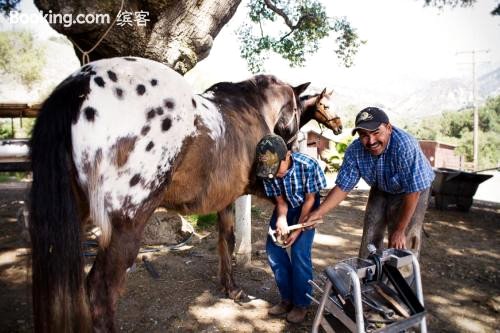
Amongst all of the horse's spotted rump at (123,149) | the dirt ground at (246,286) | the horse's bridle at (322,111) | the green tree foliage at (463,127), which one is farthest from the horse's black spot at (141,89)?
the green tree foliage at (463,127)

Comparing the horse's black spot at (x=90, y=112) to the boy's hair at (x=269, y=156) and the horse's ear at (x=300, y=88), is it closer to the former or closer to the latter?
the boy's hair at (x=269, y=156)

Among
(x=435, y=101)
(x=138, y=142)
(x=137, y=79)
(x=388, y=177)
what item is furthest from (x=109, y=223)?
(x=435, y=101)

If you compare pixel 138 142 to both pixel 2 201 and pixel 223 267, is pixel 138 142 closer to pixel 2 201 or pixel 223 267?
pixel 223 267

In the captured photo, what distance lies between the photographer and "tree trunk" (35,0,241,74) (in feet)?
11.5

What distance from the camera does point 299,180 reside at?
2918 mm

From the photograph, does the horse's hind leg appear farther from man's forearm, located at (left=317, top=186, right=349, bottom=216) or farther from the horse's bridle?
the horse's bridle

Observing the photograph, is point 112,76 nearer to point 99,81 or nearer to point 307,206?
point 99,81

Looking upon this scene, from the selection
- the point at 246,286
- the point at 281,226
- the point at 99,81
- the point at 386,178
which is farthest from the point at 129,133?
the point at 246,286

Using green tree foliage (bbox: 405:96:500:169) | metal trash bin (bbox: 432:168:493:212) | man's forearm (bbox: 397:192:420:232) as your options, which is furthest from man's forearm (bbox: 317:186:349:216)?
green tree foliage (bbox: 405:96:500:169)

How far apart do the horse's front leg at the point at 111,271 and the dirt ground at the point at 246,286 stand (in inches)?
19.3

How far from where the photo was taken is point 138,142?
205 centimetres

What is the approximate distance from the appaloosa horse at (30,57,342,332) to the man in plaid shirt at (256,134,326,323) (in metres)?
0.51

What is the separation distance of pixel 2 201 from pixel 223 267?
6.41 m

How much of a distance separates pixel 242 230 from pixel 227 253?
0.55 m
